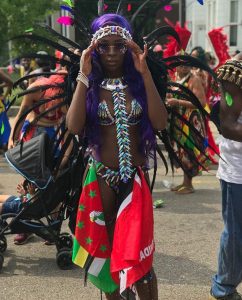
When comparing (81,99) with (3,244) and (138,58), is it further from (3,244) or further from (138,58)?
(3,244)

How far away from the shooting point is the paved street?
→ 3488mm

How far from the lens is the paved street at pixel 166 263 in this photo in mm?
3488

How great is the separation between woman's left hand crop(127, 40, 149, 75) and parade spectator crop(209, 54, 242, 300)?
1.72 ft

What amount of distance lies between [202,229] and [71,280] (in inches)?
64.9

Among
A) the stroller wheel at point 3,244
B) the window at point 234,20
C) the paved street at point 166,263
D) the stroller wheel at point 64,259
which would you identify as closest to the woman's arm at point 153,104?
the paved street at point 166,263

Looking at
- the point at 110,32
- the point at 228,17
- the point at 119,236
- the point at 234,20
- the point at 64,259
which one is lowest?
the point at 64,259

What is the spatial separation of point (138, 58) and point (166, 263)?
2.04 meters

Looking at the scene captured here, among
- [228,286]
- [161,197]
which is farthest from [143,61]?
[161,197]

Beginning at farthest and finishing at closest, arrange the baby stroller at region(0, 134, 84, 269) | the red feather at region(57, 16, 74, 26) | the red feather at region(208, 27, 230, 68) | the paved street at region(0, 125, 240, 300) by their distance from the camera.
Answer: the red feather at region(208, 27, 230, 68)
the paved street at region(0, 125, 240, 300)
the baby stroller at region(0, 134, 84, 269)
the red feather at region(57, 16, 74, 26)

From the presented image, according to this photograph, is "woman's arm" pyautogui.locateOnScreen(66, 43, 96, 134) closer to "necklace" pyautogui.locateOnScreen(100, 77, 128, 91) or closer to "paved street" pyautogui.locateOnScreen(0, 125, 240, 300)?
"necklace" pyautogui.locateOnScreen(100, 77, 128, 91)

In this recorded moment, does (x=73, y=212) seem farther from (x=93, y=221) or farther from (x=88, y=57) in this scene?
(x=88, y=57)

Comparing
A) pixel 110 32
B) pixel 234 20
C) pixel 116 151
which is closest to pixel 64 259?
pixel 116 151

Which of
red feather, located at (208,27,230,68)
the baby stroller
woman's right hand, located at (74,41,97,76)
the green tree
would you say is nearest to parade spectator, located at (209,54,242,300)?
woman's right hand, located at (74,41,97,76)

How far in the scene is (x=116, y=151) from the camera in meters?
2.67
